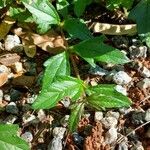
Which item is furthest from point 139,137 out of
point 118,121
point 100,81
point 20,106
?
point 20,106

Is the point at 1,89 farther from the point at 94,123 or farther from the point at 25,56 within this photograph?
the point at 94,123

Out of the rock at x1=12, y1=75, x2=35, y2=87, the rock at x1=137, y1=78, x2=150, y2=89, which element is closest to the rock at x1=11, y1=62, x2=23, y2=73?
the rock at x1=12, y1=75, x2=35, y2=87

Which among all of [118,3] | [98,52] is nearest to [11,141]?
[98,52]

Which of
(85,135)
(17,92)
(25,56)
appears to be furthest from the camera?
(25,56)

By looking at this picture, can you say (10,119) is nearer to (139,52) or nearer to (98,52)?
(98,52)

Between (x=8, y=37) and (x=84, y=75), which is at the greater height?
(x=8, y=37)
